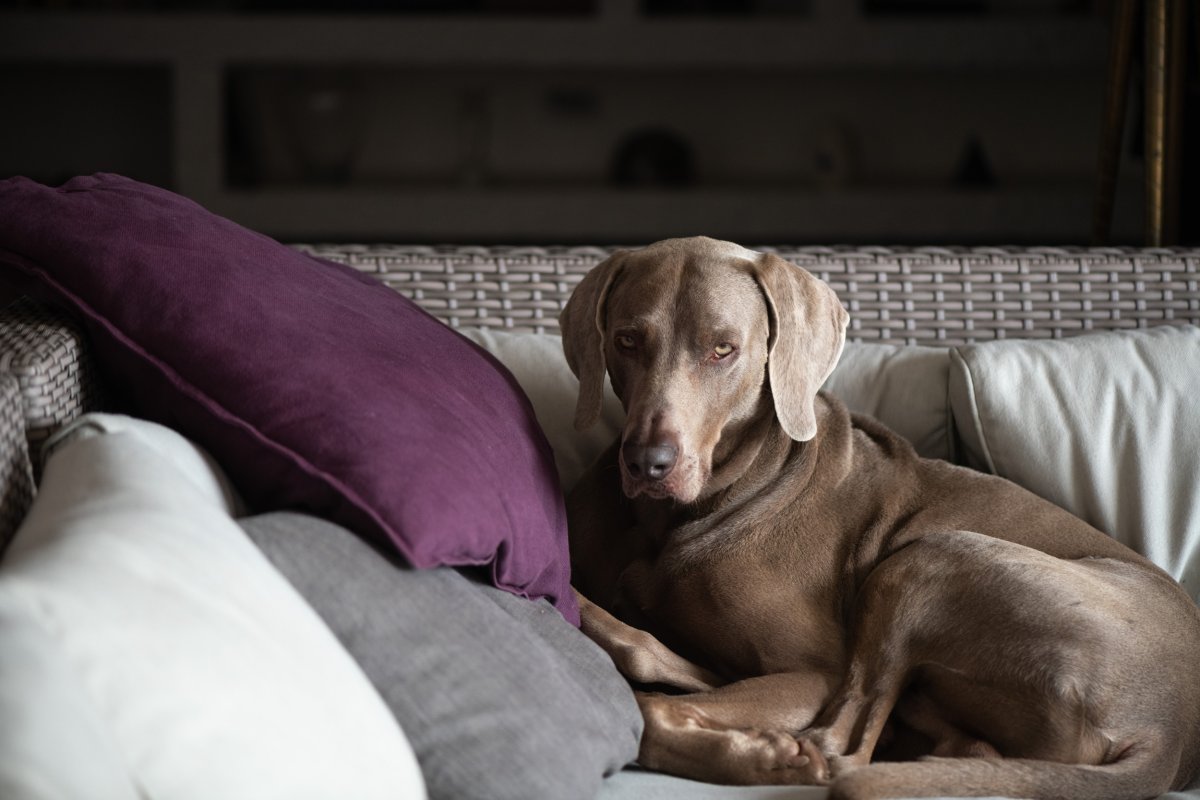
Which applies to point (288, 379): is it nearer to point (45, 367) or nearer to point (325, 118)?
point (45, 367)

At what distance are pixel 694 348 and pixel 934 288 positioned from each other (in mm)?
869

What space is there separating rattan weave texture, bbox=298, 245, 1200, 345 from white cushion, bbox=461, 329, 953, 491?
0.16 meters

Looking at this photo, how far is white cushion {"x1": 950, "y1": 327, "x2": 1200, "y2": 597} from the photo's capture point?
2.20 meters

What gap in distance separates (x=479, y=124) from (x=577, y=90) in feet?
1.60

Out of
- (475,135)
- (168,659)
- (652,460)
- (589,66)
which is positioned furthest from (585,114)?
(168,659)

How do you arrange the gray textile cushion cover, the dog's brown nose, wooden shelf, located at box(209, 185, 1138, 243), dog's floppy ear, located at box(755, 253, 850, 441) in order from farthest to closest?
wooden shelf, located at box(209, 185, 1138, 243) → dog's floppy ear, located at box(755, 253, 850, 441) → the dog's brown nose → the gray textile cushion cover

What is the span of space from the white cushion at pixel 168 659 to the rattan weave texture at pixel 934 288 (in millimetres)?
1302

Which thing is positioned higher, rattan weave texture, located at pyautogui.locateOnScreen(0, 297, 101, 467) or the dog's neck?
rattan weave texture, located at pyautogui.locateOnScreen(0, 297, 101, 467)

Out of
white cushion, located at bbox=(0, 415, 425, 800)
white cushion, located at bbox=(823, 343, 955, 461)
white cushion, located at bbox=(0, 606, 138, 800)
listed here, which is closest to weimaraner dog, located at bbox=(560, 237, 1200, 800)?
white cushion, located at bbox=(823, 343, 955, 461)

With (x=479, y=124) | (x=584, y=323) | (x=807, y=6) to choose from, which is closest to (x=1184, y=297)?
(x=584, y=323)

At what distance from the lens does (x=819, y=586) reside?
6.58 feet

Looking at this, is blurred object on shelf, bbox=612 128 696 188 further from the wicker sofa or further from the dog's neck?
the dog's neck

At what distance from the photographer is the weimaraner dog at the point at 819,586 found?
5.53ft

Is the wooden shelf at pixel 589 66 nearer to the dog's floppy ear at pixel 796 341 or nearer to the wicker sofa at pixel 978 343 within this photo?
the wicker sofa at pixel 978 343
